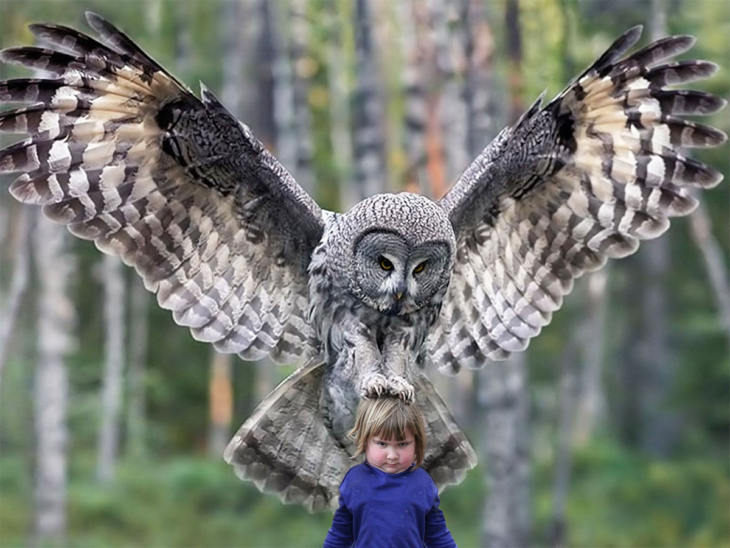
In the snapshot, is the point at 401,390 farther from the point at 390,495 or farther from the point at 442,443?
the point at 442,443

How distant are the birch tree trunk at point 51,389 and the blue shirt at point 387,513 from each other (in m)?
8.13

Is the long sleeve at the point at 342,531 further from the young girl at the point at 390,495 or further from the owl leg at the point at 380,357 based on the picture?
the owl leg at the point at 380,357

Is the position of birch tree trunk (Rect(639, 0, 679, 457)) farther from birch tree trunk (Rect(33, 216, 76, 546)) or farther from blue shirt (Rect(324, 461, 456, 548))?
blue shirt (Rect(324, 461, 456, 548))

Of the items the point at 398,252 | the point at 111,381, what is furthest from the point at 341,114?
the point at 398,252

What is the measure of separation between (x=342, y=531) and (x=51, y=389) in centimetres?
840

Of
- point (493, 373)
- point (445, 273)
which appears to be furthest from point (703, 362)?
point (445, 273)

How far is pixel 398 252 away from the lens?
12.0 ft

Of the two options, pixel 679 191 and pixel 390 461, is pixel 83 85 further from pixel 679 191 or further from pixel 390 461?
pixel 679 191

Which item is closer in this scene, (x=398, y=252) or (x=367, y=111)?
(x=398, y=252)

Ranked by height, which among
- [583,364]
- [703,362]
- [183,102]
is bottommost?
[183,102]

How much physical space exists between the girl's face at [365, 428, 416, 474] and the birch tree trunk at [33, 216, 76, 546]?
815 centimetres

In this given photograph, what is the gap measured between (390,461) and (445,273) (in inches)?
44.6

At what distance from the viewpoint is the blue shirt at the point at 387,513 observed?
8.91ft

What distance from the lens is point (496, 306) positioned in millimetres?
4625
